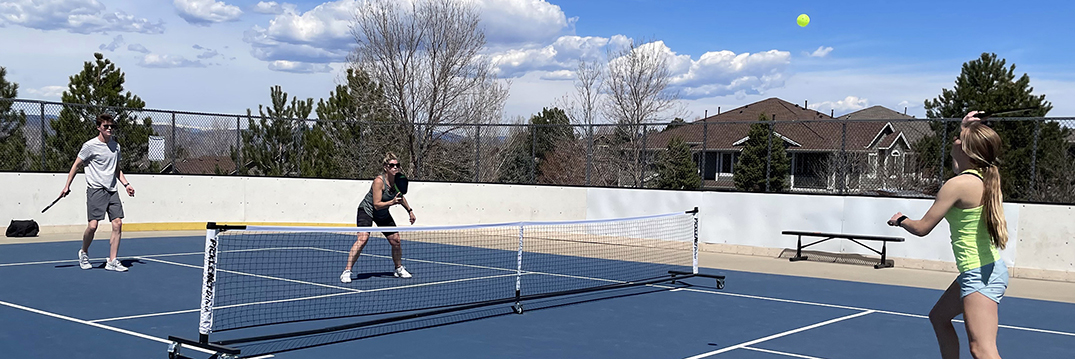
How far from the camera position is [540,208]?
19.2 metres

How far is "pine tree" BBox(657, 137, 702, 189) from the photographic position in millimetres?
20836

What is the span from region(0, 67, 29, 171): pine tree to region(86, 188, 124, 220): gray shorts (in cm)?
677

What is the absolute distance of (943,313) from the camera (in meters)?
5.12

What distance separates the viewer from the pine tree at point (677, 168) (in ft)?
68.4

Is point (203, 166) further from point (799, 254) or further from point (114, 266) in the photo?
point (799, 254)

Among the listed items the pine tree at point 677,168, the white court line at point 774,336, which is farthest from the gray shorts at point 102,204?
the pine tree at point 677,168

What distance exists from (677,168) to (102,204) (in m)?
13.7

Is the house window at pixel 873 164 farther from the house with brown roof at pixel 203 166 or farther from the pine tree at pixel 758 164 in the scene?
the house with brown roof at pixel 203 166

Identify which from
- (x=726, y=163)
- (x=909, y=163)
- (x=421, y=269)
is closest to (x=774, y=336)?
(x=421, y=269)

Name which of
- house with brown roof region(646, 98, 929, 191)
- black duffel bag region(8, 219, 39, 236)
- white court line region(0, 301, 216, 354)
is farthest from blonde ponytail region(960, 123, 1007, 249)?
black duffel bag region(8, 219, 39, 236)

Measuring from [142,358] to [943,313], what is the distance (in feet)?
18.6

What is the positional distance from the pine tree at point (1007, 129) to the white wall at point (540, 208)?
1.16 metres

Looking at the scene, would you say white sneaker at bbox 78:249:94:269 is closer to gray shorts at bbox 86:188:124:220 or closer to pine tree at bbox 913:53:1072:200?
gray shorts at bbox 86:188:124:220

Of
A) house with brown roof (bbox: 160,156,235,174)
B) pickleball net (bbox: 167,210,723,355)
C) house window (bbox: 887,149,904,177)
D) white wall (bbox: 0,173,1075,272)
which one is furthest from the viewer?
house window (bbox: 887,149,904,177)
